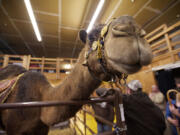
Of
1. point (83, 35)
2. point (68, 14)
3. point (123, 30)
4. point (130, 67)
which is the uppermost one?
point (68, 14)

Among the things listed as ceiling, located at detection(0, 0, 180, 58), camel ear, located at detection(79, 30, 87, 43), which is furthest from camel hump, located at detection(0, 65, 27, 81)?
ceiling, located at detection(0, 0, 180, 58)

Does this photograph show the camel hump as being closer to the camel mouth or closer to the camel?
the camel

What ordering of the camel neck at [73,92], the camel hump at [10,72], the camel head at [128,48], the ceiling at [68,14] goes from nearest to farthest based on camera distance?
the camel head at [128,48] < the camel neck at [73,92] < the camel hump at [10,72] < the ceiling at [68,14]

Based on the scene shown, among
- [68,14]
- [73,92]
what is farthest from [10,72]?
[68,14]

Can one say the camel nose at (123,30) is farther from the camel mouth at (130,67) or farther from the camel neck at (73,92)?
the camel neck at (73,92)

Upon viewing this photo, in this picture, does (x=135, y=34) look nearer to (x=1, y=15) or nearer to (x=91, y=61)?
(x=91, y=61)

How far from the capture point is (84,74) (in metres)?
1.20

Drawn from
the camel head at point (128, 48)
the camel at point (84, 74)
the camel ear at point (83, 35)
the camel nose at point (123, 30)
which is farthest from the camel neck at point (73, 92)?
the camel nose at point (123, 30)

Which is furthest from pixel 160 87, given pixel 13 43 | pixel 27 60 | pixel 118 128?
pixel 13 43

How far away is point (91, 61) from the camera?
1.11 metres

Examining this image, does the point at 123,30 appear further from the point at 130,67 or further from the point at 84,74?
the point at 84,74

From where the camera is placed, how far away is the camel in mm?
708

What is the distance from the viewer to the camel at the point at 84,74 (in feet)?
2.32

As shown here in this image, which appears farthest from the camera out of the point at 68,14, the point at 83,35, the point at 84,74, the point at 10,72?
the point at 68,14
